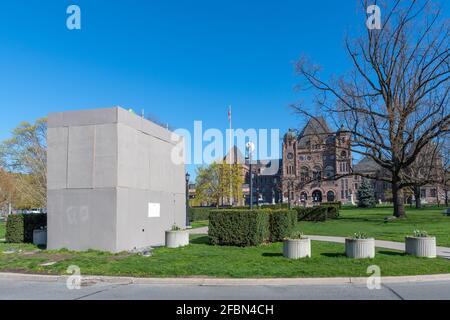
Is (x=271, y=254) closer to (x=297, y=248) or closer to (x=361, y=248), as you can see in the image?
(x=297, y=248)

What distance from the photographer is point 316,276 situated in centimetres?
961

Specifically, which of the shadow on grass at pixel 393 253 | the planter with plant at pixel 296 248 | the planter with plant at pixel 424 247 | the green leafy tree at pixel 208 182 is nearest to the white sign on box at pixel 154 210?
the planter with plant at pixel 296 248

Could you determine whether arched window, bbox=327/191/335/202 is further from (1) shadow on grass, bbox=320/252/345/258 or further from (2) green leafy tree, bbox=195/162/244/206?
(1) shadow on grass, bbox=320/252/345/258

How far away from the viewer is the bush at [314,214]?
105 feet

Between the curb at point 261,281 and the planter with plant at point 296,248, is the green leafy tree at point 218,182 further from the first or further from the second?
the curb at point 261,281

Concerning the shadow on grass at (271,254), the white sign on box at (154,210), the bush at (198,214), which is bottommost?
the bush at (198,214)

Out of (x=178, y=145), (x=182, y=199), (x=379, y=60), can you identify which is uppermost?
(x=379, y=60)

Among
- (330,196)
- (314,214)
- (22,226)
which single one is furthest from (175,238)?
(330,196)

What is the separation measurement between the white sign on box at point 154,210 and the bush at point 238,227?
130 inches

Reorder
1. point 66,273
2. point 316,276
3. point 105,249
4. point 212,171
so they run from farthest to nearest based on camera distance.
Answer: point 212,171 → point 105,249 → point 66,273 → point 316,276

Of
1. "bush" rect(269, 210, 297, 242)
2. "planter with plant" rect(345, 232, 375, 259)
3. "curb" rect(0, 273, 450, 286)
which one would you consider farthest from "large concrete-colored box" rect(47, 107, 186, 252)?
"planter with plant" rect(345, 232, 375, 259)
